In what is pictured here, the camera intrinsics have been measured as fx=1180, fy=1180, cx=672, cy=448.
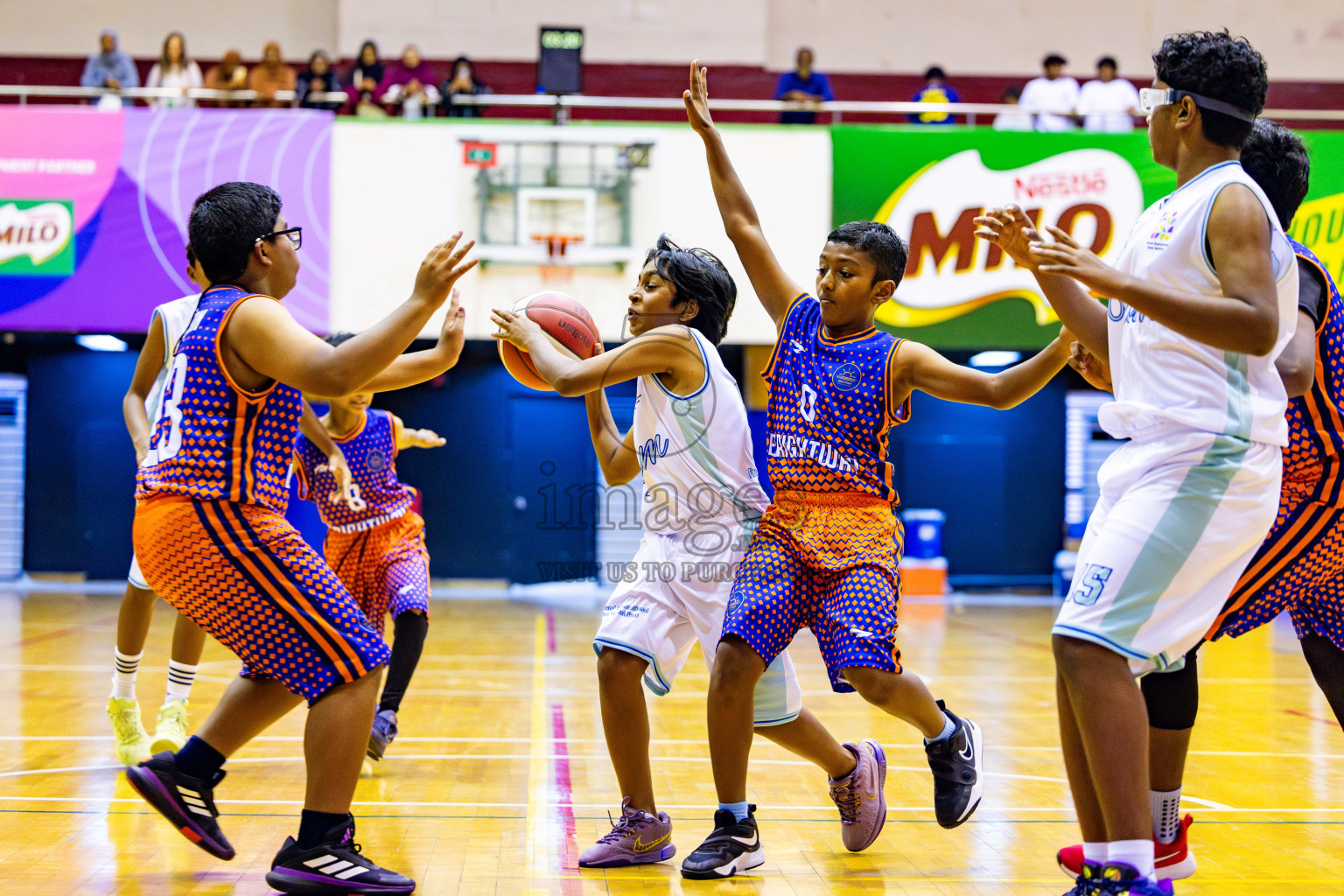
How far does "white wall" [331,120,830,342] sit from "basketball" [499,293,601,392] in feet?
26.0

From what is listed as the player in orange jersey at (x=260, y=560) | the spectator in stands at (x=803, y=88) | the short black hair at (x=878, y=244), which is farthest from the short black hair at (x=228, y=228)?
the spectator in stands at (x=803, y=88)

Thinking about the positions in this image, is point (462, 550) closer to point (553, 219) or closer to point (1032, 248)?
point (553, 219)

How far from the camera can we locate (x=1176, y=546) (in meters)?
2.42

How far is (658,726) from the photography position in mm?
5762

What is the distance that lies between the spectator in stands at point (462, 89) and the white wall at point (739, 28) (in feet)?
7.68

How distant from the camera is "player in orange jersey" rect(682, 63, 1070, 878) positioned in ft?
10.9

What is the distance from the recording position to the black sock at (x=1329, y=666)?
10.9 feet

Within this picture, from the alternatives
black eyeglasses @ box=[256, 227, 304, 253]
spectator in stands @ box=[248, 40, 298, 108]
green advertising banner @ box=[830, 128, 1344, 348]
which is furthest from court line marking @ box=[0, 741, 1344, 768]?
spectator in stands @ box=[248, 40, 298, 108]

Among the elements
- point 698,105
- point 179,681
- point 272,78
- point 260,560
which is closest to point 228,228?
point 260,560

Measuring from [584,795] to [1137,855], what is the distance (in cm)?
227

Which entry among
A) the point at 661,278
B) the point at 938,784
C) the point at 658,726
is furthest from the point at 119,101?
the point at 938,784

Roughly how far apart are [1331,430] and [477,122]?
34.7ft

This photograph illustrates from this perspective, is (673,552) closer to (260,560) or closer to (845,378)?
(845,378)

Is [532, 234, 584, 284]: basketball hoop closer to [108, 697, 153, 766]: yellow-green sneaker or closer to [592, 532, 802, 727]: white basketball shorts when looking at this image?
[108, 697, 153, 766]: yellow-green sneaker
